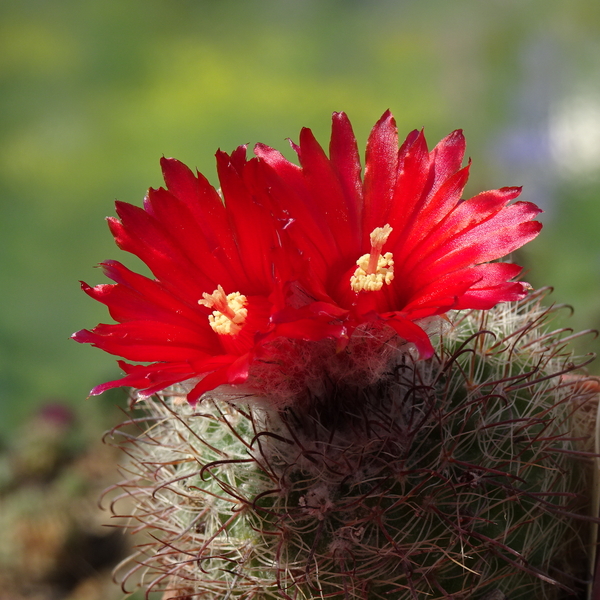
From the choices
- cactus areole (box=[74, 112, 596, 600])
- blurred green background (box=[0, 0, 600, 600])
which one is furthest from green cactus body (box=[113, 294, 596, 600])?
blurred green background (box=[0, 0, 600, 600])

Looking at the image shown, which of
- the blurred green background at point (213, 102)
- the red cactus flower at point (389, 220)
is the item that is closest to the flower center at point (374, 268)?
the red cactus flower at point (389, 220)

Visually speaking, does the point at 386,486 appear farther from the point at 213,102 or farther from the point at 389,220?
the point at 213,102

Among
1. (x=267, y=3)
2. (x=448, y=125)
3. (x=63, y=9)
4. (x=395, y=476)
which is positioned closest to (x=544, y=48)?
(x=448, y=125)

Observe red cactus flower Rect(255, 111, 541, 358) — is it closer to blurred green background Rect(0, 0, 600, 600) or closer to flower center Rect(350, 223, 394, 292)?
flower center Rect(350, 223, 394, 292)

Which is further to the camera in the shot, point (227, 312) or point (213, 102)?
point (213, 102)

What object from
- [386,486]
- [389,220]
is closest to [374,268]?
[389,220]

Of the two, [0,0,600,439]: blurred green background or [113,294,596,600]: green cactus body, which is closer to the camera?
[113,294,596,600]: green cactus body

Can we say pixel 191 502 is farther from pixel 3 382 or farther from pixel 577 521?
pixel 3 382
